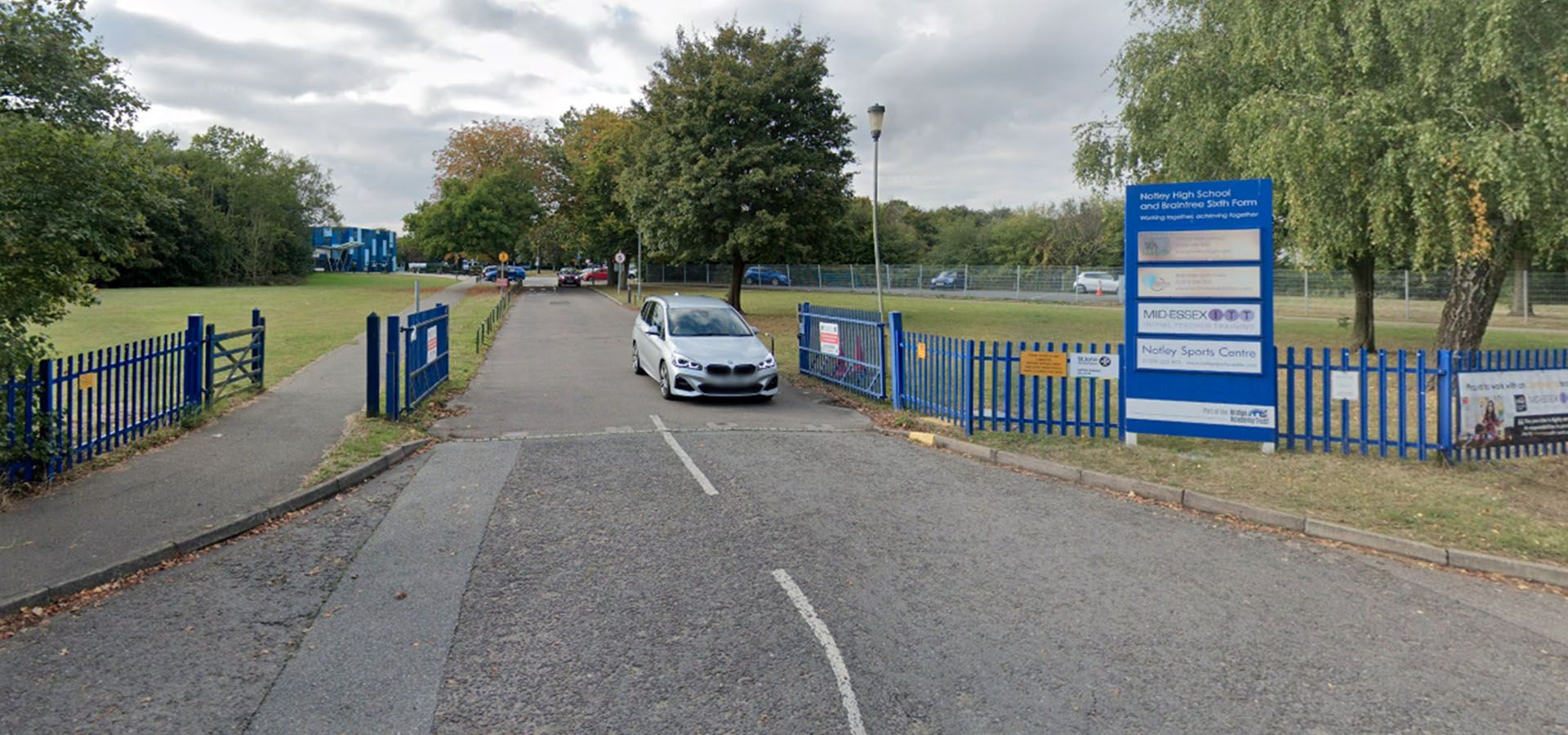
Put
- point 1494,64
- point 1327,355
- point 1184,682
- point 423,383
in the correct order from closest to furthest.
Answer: point 1184,682
point 1327,355
point 1494,64
point 423,383

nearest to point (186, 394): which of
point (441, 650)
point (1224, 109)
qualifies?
point (441, 650)

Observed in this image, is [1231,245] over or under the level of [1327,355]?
over

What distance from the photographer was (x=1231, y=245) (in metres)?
9.68

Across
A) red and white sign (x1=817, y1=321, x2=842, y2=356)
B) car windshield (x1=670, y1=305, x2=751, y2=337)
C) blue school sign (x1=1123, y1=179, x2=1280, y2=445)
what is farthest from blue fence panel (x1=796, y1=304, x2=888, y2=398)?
blue school sign (x1=1123, y1=179, x2=1280, y2=445)

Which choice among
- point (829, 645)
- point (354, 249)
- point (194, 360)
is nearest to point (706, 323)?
point (194, 360)

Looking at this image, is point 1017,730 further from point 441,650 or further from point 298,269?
point 298,269

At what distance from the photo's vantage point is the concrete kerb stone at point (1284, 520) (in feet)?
20.2

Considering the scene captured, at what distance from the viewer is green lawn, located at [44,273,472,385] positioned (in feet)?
68.8

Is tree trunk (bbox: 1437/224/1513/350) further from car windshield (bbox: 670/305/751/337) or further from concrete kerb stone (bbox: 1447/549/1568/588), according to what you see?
car windshield (bbox: 670/305/751/337)

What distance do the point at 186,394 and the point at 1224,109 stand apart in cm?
1797

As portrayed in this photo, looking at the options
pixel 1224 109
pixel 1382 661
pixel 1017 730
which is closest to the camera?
pixel 1017 730

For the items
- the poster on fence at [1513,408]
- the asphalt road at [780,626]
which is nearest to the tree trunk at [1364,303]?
the poster on fence at [1513,408]

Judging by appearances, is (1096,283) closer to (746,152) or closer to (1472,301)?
(746,152)

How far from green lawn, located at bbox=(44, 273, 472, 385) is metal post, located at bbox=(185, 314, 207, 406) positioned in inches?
57.2
